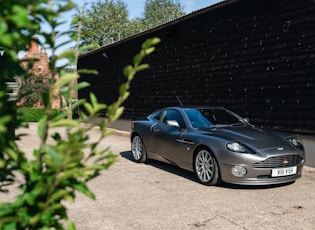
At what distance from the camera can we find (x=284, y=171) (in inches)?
232

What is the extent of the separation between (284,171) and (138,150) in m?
3.77

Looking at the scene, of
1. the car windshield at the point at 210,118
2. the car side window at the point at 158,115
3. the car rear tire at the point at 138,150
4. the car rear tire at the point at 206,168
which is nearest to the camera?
the car rear tire at the point at 206,168

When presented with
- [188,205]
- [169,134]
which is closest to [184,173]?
[169,134]

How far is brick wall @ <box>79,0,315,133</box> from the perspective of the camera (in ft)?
27.9

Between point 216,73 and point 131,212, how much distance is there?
7.45m

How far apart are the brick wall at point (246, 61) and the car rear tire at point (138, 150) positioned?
339 centimetres

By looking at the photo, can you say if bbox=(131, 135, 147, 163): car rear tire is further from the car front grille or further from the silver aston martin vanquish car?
the car front grille

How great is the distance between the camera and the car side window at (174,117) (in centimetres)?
723

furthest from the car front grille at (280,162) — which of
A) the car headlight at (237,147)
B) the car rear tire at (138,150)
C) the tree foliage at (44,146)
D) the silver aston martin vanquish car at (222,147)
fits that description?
the tree foliage at (44,146)

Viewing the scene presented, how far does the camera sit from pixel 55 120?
132cm

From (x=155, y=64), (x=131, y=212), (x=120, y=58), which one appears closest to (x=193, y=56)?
(x=155, y=64)

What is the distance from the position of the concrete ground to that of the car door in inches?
19.5

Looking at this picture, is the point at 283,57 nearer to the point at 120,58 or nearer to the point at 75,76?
the point at 75,76

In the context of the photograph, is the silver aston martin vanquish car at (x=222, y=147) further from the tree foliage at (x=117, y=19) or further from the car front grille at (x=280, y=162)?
the tree foliage at (x=117, y=19)
